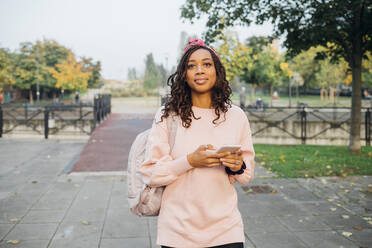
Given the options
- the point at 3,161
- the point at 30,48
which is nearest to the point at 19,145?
the point at 3,161

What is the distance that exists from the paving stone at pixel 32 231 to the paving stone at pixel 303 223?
3177 millimetres

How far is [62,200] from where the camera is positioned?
19.4 feet

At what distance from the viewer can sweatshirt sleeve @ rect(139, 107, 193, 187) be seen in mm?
1880

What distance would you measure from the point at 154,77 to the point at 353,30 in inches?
1581

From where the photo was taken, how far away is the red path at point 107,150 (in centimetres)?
896

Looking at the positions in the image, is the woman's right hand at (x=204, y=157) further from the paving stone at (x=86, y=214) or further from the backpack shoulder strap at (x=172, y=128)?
the paving stone at (x=86, y=214)

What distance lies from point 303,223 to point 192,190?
3.38 metres

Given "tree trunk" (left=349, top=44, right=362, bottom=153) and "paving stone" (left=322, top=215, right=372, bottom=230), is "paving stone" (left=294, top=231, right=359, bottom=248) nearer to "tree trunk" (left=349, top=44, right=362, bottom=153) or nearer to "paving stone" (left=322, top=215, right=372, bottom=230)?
"paving stone" (left=322, top=215, right=372, bottom=230)

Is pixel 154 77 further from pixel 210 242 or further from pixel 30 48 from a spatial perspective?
pixel 210 242

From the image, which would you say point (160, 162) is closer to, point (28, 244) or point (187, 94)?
point (187, 94)

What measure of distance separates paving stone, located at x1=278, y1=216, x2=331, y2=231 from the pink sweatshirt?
9.70 ft

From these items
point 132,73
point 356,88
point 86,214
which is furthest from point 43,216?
point 132,73

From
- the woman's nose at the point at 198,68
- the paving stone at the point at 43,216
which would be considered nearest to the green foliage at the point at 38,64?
the paving stone at the point at 43,216

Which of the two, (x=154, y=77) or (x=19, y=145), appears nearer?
(x=19, y=145)
